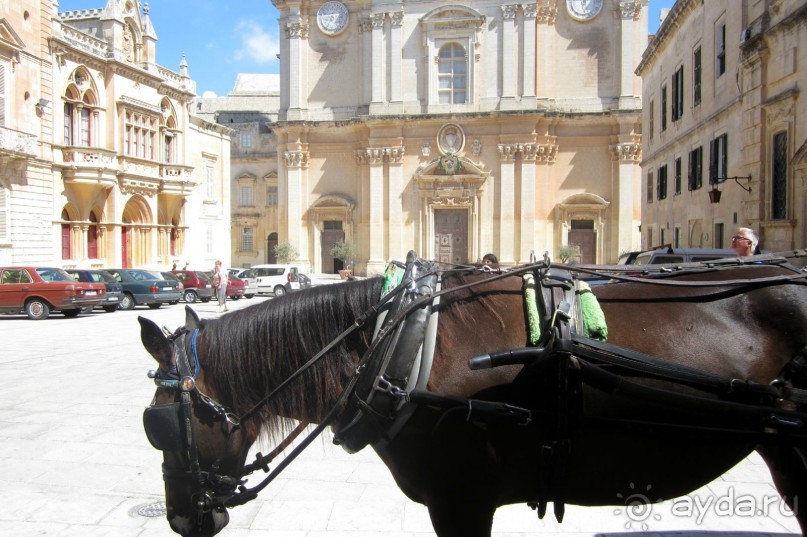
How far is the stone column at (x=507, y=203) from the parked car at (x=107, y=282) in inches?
814

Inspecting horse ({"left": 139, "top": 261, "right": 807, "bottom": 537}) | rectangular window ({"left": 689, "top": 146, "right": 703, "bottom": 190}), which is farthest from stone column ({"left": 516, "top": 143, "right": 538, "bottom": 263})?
horse ({"left": 139, "top": 261, "right": 807, "bottom": 537})

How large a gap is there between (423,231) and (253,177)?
19.1m

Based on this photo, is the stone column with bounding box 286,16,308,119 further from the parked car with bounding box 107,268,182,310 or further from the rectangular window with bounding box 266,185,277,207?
the parked car with bounding box 107,268,182,310

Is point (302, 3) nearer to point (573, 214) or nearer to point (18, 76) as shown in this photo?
point (18, 76)

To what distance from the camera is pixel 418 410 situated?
2.37 meters

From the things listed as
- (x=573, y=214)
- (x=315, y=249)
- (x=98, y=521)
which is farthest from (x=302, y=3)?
(x=98, y=521)

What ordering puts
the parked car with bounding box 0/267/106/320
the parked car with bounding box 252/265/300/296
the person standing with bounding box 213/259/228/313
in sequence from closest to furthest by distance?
1. the parked car with bounding box 0/267/106/320
2. the person standing with bounding box 213/259/228/313
3. the parked car with bounding box 252/265/300/296

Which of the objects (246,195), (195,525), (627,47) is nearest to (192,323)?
(195,525)

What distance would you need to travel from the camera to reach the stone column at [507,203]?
115ft

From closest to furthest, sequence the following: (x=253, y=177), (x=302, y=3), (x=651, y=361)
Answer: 1. (x=651, y=361)
2. (x=302, y=3)
3. (x=253, y=177)

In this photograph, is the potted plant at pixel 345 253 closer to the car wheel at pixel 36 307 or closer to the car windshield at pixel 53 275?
the car windshield at pixel 53 275

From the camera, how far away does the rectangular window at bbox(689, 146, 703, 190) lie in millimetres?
19281

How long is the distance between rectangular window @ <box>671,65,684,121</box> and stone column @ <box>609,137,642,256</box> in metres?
11.7

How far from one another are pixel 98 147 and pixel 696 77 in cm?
2405
